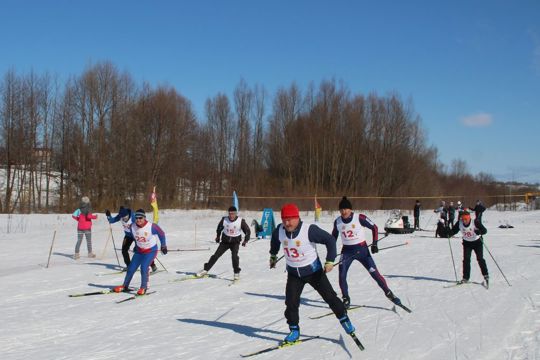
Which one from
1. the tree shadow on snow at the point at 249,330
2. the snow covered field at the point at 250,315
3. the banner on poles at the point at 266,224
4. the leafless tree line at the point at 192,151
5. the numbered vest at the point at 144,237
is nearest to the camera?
the snow covered field at the point at 250,315

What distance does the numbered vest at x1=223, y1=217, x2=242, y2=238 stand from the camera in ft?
39.5

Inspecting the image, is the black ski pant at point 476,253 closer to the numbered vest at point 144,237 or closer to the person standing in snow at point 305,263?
the person standing in snow at point 305,263

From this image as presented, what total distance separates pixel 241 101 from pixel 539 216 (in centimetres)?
3309

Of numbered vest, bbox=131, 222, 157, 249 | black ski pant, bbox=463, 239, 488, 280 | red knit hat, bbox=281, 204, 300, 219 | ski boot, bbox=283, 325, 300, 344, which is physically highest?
red knit hat, bbox=281, 204, 300, 219

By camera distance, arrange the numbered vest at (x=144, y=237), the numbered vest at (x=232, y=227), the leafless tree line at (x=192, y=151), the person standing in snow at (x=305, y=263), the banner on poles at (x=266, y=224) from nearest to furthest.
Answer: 1. the person standing in snow at (x=305, y=263)
2. the numbered vest at (x=144, y=237)
3. the numbered vest at (x=232, y=227)
4. the banner on poles at (x=266, y=224)
5. the leafless tree line at (x=192, y=151)

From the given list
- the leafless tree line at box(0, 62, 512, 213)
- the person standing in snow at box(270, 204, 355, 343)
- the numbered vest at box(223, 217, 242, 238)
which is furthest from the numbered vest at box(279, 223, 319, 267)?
the leafless tree line at box(0, 62, 512, 213)

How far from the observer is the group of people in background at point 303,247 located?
6336 millimetres

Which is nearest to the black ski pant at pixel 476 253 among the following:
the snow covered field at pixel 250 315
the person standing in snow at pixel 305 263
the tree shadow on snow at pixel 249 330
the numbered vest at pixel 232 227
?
the snow covered field at pixel 250 315

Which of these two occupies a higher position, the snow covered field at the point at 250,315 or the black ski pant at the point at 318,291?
the black ski pant at the point at 318,291

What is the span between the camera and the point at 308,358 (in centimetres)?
604

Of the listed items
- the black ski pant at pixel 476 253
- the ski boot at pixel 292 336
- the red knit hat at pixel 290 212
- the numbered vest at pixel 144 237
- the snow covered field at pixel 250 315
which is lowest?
the snow covered field at pixel 250 315

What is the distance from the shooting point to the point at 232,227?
1207cm

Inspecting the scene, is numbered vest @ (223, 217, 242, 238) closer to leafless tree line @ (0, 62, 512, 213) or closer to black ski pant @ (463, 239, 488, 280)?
black ski pant @ (463, 239, 488, 280)

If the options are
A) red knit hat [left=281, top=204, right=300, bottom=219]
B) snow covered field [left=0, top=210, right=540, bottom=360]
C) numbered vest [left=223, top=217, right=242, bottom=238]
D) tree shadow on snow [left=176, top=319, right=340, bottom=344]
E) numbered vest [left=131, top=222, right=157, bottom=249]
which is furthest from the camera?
numbered vest [left=223, top=217, right=242, bottom=238]
